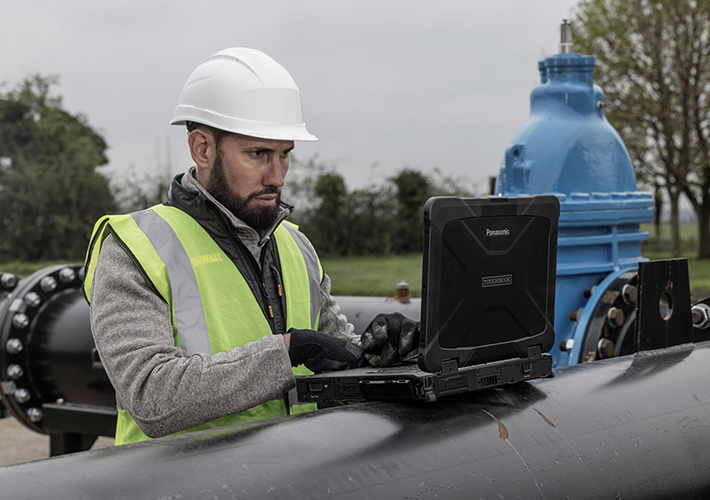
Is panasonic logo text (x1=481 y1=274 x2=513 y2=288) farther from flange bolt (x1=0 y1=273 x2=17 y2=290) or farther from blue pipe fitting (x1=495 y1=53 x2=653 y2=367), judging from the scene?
flange bolt (x1=0 y1=273 x2=17 y2=290)

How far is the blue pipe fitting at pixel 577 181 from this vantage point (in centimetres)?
325

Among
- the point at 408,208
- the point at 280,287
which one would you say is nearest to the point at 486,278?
the point at 280,287

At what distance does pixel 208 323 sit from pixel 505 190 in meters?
1.87

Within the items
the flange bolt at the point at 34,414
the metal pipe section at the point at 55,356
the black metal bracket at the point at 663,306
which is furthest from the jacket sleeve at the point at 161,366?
the flange bolt at the point at 34,414

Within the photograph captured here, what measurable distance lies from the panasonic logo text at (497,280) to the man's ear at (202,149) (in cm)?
82

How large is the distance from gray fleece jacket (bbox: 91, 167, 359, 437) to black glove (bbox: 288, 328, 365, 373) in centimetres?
6

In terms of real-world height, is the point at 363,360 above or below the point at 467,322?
below

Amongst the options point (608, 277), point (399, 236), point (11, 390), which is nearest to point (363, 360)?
point (608, 277)

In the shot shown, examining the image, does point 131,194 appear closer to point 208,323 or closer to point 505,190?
point 505,190

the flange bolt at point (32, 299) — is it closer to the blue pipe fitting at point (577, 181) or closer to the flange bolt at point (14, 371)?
the flange bolt at point (14, 371)

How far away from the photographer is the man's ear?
2.09 meters

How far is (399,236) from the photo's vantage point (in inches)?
516

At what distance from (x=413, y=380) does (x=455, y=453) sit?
0.55 feet

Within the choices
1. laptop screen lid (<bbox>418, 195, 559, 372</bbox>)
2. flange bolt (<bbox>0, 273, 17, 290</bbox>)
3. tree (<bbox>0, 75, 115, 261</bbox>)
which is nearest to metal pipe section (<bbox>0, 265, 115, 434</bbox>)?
flange bolt (<bbox>0, 273, 17, 290</bbox>)
